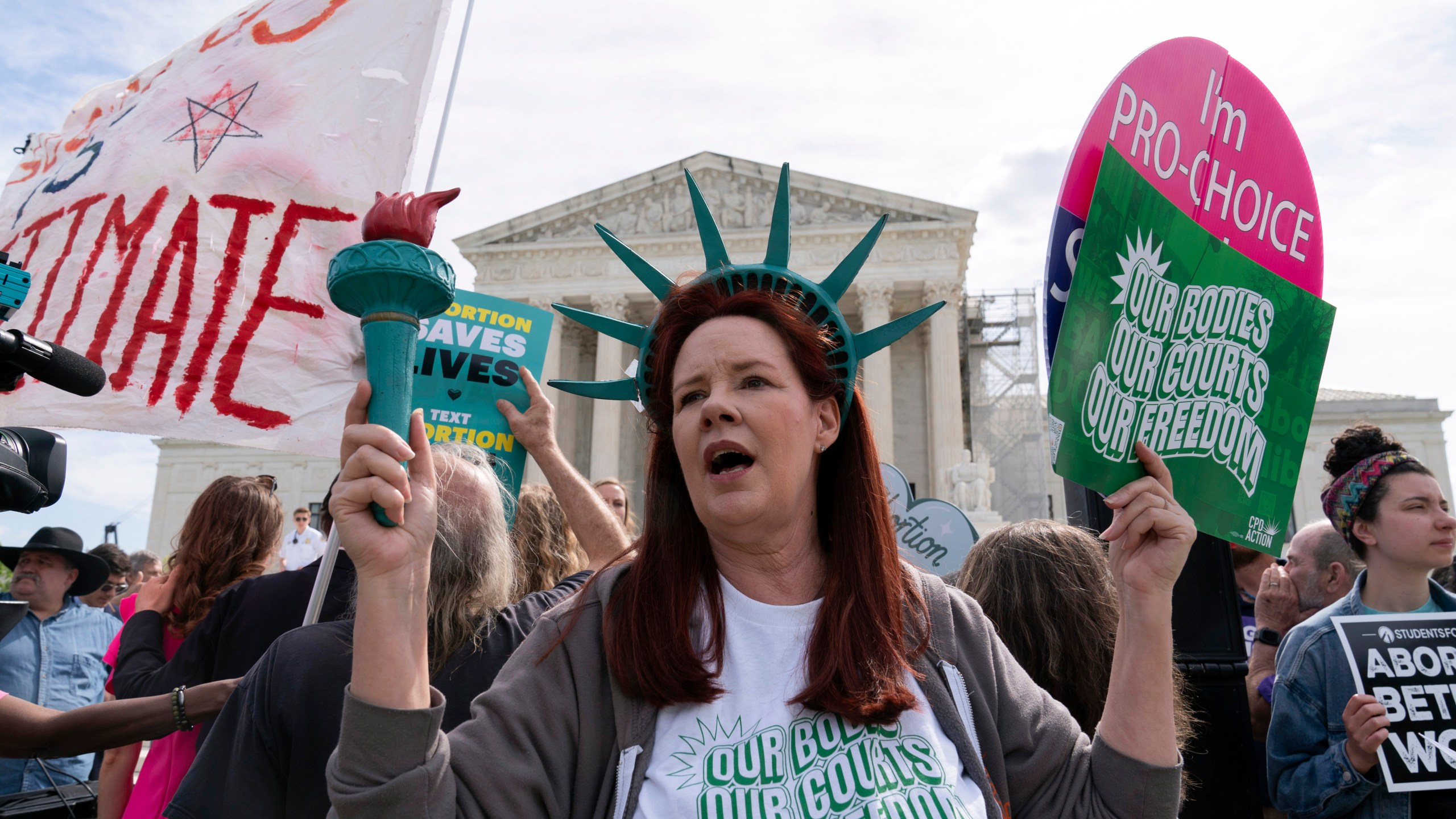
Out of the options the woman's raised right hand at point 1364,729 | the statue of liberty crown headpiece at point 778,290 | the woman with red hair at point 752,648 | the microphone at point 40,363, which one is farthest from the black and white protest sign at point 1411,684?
the microphone at point 40,363

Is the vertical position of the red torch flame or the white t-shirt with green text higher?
the red torch flame

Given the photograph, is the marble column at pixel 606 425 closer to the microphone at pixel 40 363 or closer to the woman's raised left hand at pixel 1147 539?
the microphone at pixel 40 363

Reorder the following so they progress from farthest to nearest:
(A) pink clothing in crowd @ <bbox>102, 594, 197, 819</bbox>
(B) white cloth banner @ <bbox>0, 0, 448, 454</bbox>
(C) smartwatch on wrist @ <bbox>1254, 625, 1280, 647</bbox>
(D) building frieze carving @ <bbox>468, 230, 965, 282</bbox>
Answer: (D) building frieze carving @ <bbox>468, 230, 965, 282</bbox>
(C) smartwatch on wrist @ <bbox>1254, 625, 1280, 647</bbox>
(A) pink clothing in crowd @ <bbox>102, 594, 197, 819</bbox>
(B) white cloth banner @ <bbox>0, 0, 448, 454</bbox>

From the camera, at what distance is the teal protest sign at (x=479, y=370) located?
3482mm

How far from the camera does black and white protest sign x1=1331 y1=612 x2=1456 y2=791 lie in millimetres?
2775

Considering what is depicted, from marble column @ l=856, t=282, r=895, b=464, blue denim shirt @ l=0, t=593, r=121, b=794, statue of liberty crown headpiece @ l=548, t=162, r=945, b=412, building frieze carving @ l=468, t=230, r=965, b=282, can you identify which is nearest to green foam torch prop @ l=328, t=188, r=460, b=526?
statue of liberty crown headpiece @ l=548, t=162, r=945, b=412

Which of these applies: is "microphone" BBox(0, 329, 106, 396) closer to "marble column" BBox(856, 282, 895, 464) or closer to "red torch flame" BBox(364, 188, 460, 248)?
"red torch flame" BBox(364, 188, 460, 248)

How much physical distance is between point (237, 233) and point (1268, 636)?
443cm

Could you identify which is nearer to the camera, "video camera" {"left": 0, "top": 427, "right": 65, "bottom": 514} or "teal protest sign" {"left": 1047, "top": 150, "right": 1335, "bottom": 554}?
"video camera" {"left": 0, "top": 427, "right": 65, "bottom": 514}

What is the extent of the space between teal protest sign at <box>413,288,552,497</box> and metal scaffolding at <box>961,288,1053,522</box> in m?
27.8

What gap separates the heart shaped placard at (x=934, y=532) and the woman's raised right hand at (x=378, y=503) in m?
7.44

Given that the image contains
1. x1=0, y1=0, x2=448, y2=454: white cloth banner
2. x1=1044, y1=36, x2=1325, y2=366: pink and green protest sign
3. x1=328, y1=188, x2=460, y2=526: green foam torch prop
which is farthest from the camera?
x1=0, y1=0, x2=448, y2=454: white cloth banner

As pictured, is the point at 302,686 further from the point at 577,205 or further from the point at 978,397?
the point at 978,397

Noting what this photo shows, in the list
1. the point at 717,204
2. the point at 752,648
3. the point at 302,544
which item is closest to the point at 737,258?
the point at 717,204
